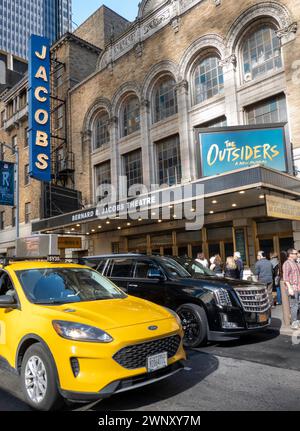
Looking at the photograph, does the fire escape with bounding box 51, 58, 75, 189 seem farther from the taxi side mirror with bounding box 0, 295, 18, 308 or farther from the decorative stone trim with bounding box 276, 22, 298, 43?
the taxi side mirror with bounding box 0, 295, 18, 308

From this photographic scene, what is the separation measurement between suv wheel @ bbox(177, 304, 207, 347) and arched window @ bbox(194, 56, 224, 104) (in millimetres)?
13464

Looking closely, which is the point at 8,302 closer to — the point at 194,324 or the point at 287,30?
the point at 194,324

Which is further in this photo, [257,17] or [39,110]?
[39,110]

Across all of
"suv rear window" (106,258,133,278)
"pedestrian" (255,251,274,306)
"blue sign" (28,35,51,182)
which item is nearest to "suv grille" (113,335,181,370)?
→ "suv rear window" (106,258,133,278)

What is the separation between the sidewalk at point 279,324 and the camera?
8166mm

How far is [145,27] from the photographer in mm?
21406

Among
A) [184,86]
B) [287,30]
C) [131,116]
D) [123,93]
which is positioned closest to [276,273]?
[287,30]

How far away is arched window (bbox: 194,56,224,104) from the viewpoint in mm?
18031

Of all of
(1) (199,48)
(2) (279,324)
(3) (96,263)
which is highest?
(1) (199,48)

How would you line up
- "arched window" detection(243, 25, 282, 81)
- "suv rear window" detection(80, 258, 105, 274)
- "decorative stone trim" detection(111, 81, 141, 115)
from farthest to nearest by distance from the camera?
"decorative stone trim" detection(111, 81, 141, 115), "arched window" detection(243, 25, 282, 81), "suv rear window" detection(80, 258, 105, 274)

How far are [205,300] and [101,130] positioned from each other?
19622 millimetres

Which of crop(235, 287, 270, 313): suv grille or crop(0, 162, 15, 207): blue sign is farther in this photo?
crop(0, 162, 15, 207): blue sign

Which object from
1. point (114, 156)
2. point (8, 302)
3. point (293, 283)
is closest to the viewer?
point (8, 302)
